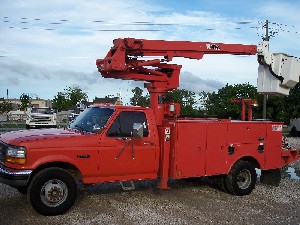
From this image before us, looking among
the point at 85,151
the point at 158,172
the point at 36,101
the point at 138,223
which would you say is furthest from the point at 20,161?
the point at 36,101

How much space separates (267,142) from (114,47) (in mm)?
4372

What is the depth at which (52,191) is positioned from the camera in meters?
7.14

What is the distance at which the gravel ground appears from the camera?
283 inches

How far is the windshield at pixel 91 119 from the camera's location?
8.05m

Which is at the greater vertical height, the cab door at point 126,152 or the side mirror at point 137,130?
A: the side mirror at point 137,130

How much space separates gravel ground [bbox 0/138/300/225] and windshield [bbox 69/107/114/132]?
1511 mm

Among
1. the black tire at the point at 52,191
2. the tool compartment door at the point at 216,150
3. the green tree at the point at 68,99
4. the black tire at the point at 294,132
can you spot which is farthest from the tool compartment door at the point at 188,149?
the green tree at the point at 68,99

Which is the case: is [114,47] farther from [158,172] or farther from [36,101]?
[36,101]

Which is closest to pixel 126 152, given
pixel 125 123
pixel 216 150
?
pixel 125 123

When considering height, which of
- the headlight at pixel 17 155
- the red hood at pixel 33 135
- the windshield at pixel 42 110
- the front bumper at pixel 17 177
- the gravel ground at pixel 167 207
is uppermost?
the windshield at pixel 42 110

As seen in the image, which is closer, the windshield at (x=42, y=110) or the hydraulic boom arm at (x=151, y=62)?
the hydraulic boom arm at (x=151, y=62)

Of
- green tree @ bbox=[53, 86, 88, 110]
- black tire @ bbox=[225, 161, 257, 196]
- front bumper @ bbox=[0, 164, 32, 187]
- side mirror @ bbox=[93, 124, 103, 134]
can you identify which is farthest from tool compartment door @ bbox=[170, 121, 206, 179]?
green tree @ bbox=[53, 86, 88, 110]

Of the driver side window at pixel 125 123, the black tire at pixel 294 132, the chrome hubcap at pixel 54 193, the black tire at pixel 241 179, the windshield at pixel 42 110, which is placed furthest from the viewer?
the black tire at pixel 294 132

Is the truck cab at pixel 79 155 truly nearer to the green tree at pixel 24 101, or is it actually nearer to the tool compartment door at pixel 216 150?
the tool compartment door at pixel 216 150
